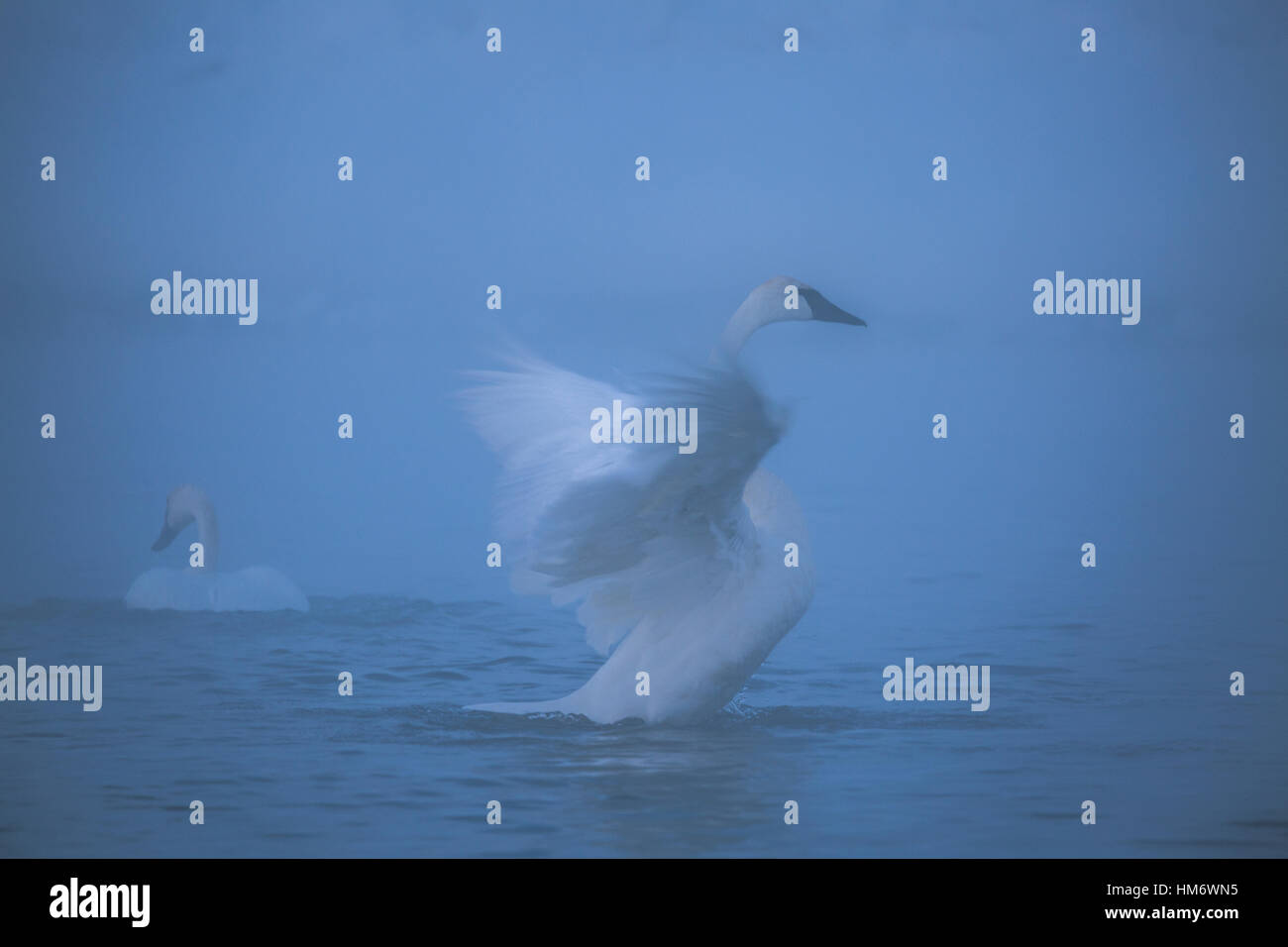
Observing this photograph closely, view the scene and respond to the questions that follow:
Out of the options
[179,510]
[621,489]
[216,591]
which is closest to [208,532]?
[179,510]

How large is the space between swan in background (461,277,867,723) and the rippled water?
1.00 ft

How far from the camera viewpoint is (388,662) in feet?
35.0

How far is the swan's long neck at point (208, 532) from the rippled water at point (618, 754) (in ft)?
4.72

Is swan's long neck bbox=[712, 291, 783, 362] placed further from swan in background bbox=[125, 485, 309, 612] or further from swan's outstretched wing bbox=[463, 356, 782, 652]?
swan in background bbox=[125, 485, 309, 612]

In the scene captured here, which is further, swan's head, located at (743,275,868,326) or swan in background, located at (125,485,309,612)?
swan in background, located at (125,485,309,612)

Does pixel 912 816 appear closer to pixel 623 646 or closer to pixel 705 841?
pixel 705 841

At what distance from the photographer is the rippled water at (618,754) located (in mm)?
7047

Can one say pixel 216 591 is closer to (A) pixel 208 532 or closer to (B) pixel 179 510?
(A) pixel 208 532

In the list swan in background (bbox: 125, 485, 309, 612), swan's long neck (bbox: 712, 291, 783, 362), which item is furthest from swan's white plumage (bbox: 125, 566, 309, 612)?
swan's long neck (bbox: 712, 291, 783, 362)

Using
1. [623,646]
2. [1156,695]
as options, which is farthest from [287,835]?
[1156,695]

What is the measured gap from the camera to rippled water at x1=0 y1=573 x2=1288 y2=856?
7047 millimetres

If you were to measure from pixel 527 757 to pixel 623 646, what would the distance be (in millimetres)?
800

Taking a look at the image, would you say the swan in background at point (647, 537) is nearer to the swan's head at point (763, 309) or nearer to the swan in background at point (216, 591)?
the swan's head at point (763, 309)

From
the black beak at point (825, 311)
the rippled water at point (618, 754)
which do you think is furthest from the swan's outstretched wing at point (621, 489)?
the black beak at point (825, 311)
